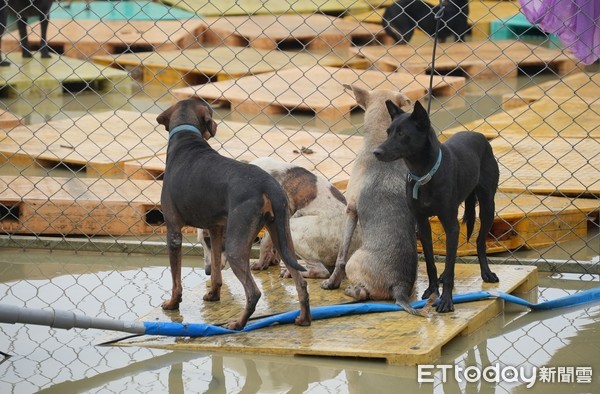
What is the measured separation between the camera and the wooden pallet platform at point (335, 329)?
4508 mm

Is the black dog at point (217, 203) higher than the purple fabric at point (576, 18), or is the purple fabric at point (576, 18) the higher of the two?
the purple fabric at point (576, 18)

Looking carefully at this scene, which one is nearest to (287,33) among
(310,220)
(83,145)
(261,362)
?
(83,145)

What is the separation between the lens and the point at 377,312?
194 inches

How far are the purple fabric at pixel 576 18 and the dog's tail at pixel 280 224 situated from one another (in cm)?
175

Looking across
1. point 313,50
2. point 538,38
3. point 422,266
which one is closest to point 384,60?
point 313,50

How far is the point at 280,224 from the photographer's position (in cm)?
466

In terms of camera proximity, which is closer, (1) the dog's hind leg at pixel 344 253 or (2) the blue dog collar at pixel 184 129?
(2) the blue dog collar at pixel 184 129

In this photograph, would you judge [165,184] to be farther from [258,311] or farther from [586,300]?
[586,300]

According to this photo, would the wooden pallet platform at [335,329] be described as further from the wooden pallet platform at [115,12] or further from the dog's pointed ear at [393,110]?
the wooden pallet platform at [115,12]

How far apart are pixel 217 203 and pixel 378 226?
83 cm

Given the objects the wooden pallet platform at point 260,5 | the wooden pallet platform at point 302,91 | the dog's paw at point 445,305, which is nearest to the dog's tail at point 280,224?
the dog's paw at point 445,305

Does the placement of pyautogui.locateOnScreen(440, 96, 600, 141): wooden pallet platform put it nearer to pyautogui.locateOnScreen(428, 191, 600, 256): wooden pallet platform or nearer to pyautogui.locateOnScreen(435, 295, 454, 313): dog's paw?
pyautogui.locateOnScreen(428, 191, 600, 256): wooden pallet platform

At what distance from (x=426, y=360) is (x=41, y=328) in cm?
171

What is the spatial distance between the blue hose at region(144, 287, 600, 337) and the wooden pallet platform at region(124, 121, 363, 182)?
1877mm
